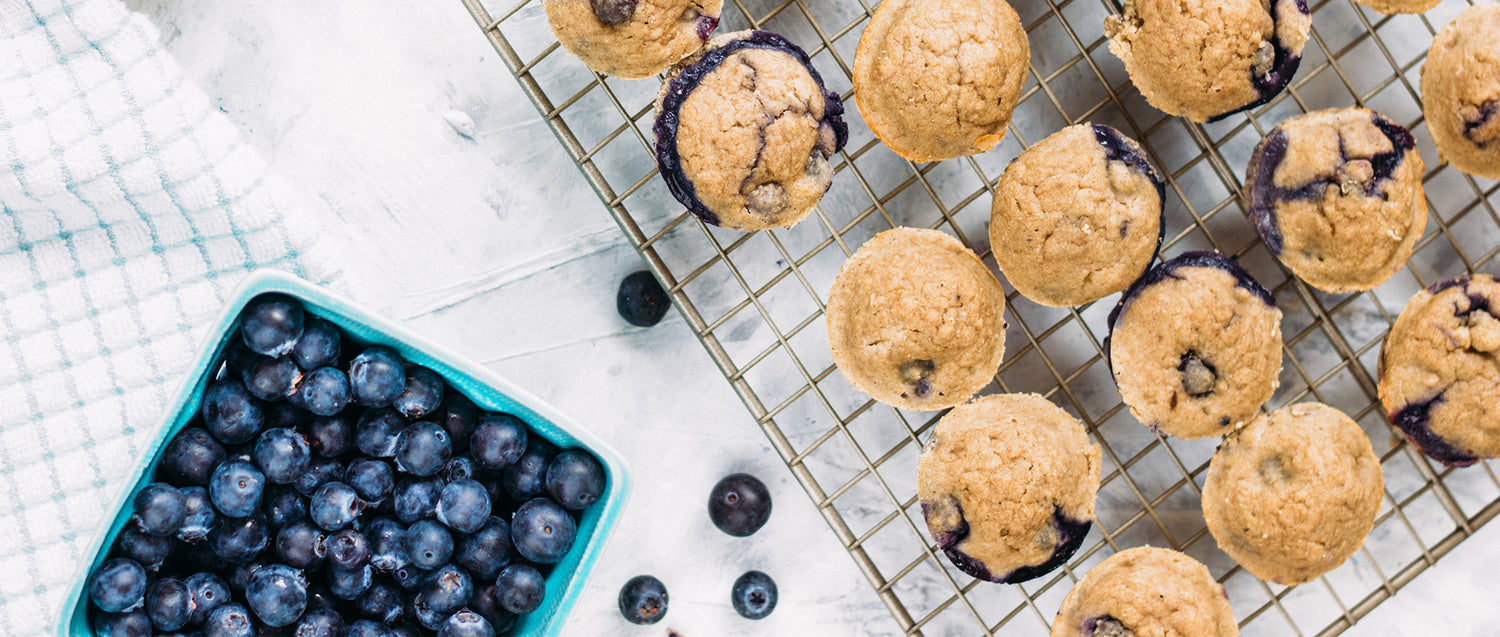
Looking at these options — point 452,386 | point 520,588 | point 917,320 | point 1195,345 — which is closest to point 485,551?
point 520,588

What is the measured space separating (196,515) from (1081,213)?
1.60 m

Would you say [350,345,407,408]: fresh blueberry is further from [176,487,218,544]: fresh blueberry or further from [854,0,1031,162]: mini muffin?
[854,0,1031,162]: mini muffin

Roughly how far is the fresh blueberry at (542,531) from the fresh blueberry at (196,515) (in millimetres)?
513

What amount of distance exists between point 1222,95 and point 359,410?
5.47ft

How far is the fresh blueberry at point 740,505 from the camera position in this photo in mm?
2170

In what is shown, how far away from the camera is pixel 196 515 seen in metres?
1.72

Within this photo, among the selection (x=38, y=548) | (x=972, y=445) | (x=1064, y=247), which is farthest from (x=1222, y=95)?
(x=38, y=548)

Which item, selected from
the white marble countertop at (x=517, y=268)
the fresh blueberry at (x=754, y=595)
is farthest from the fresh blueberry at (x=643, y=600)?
the fresh blueberry at (x=754, y=595)

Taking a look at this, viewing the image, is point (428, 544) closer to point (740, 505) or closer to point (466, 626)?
point (466, 626)

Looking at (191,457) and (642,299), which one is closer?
(191,457)

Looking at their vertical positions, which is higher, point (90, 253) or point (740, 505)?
point (90, 253)

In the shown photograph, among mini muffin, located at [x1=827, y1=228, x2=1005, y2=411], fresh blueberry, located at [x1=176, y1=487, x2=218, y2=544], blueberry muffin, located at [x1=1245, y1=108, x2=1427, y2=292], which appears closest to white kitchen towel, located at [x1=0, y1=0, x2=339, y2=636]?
fresh blueberry, located at [x1=176, y1=487, x2=218, y2=544]

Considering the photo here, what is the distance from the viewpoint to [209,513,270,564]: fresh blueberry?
69.4 inches

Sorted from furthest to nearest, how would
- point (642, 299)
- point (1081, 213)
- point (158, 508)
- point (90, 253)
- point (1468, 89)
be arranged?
point (642, 299), point (90, 253), point (1468, 89), point (1081, 213), point (158, 508)
